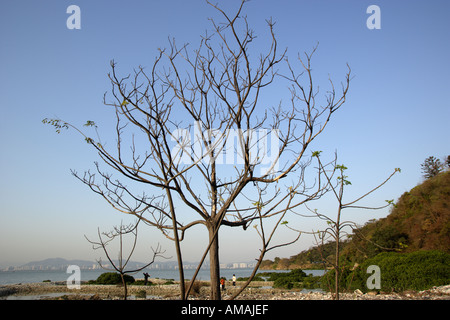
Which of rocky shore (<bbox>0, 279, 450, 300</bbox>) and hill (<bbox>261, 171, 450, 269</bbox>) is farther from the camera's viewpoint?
hill (<bbox>261, 171, 450, 269</bbox>)

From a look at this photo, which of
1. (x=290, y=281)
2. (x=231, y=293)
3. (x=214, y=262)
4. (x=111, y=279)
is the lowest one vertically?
(x=290, y=281)

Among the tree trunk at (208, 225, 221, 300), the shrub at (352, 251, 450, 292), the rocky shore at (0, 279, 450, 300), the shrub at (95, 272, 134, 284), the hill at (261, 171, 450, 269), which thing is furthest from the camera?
the shrub at (95, 272, 134, 284)

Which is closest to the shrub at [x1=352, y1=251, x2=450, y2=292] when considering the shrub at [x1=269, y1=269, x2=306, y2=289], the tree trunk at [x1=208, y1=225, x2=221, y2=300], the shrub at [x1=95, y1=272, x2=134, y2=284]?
the shrub at [x1=269, y1=269, x2=306, y2=289]

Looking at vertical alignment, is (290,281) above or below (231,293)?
below

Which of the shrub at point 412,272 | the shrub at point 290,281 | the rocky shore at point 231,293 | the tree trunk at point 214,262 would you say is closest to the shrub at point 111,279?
the rocky shore at point 231,293

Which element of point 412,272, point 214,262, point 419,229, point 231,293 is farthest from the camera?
point 419,229

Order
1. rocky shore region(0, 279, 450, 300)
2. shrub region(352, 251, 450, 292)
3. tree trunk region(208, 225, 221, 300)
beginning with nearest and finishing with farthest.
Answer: tree trunk region(208, 225, 221, 300), rocky shore region(0, 279, 450, 300), shrub region(352, 251, 450, 292)

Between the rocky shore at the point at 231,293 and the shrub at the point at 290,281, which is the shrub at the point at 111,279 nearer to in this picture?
the rocky shore at the point at 231,293

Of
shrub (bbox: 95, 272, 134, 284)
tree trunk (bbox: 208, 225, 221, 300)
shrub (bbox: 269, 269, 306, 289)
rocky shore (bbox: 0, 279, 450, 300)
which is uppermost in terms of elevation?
tree trunk (bbox: 208, 225, 221, 300)

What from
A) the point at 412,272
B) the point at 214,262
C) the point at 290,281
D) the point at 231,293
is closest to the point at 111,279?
the point at 231,293

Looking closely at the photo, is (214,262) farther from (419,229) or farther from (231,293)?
(419,229)

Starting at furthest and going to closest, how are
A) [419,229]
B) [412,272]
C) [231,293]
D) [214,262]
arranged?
[419,229] → [231,293] → [412,272] → [214,262]

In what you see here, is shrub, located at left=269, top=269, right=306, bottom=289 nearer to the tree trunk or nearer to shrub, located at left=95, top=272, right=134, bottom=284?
shrub, located at left=95, top=272, right=134, bottom=284
